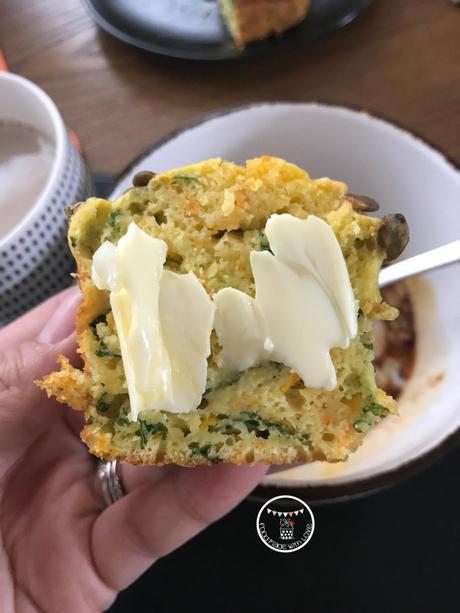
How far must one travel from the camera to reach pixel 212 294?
0.61 meters

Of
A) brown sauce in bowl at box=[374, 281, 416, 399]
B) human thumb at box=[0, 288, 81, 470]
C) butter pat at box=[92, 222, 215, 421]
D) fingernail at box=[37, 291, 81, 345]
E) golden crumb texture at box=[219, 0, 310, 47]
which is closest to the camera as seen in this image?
butter pat at box=[92, 222, 215, 421]

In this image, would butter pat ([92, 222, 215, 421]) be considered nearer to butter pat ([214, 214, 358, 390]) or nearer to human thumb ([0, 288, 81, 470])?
butter pat ([214, 214, 358, 390])

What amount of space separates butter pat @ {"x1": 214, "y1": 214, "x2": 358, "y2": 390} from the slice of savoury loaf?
0.10ft

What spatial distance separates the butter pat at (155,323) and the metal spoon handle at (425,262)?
46 centimetres

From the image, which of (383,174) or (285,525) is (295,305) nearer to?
(285,525)

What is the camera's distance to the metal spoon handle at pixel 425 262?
37.0 inches

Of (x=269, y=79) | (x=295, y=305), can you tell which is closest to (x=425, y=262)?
(x=295, y=305)

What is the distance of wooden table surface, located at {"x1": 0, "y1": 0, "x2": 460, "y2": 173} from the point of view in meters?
1.20

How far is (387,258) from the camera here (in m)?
Result: 0.64

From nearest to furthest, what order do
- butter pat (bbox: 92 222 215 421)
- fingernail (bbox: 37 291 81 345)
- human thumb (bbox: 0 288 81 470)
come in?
1. butter pat (bbox: 92 222 215 421)
2. human thumb (bbox: 0 288 81 470)
3. fingernail (bbox: 37 291 81 345)

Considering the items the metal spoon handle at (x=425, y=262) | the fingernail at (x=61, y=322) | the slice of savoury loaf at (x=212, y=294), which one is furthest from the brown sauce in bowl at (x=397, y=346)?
the fingernail at (x=61, y=322)

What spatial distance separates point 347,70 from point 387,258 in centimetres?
75

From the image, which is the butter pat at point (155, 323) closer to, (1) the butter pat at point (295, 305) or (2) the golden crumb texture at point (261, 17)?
(1) the butter pat at point (295, 305)

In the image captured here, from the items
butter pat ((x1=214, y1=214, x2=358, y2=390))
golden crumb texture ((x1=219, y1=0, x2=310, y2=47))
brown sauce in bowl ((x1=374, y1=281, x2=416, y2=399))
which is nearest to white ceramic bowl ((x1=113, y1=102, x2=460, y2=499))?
brown sauce in bowl ((x1=374, y1=281, x2=416, y2=399))
